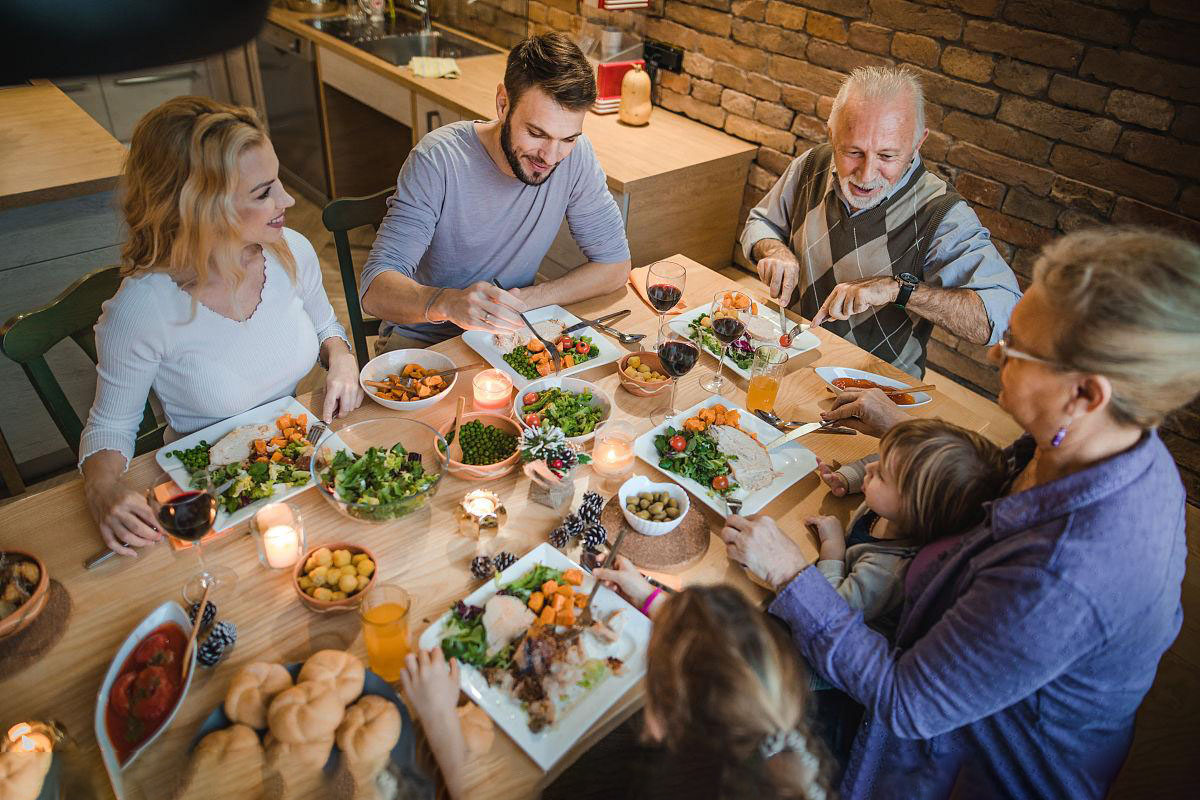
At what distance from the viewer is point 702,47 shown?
3438mm

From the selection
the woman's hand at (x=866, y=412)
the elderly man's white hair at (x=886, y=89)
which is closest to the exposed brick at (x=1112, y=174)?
the elderly man's white hair at (x=886, y=89)

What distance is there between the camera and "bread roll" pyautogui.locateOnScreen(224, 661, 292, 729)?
103cm

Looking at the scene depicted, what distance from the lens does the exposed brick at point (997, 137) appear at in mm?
2570

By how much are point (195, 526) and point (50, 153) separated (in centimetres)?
209

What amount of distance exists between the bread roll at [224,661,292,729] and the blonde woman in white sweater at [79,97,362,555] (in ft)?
1.33

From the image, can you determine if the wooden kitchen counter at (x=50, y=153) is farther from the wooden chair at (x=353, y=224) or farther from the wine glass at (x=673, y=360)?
the wine glass at (x=673, y=360)

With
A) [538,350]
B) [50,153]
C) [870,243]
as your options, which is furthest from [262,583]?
[50,153]

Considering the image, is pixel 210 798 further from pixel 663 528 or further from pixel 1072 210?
pixel 1072 210

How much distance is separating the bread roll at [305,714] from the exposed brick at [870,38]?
2936 mm

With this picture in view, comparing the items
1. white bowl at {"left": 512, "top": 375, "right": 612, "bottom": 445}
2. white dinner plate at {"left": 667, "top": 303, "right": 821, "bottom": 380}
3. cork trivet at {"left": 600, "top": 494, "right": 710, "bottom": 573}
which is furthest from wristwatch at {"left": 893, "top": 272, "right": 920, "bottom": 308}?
cork trivet at {"left": 600, "top": 494, "right": 710, "bottom": 573}

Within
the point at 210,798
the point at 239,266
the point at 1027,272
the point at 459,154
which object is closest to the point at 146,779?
the point at 210,798

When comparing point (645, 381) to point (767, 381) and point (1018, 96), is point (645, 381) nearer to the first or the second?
point (767, 381)

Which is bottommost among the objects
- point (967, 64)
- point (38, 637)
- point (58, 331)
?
point (38, 637)

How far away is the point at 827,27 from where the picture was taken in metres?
2.96
